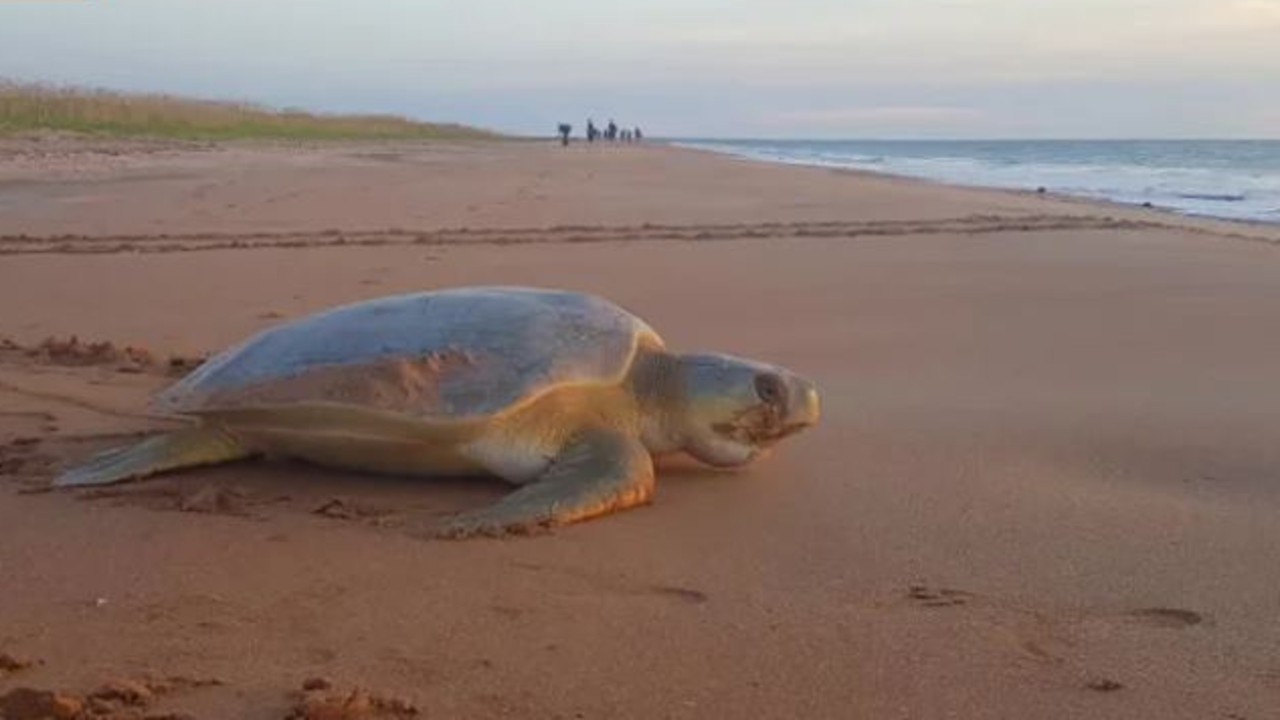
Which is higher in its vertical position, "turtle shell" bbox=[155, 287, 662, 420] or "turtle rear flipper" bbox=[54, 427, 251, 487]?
"turtle shell" bbox=[155, 287, 662, 420]

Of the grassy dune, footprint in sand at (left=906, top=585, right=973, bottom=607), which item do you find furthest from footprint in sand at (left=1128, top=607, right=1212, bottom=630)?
the grassy dune

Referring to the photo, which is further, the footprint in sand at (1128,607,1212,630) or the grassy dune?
the grassy dune

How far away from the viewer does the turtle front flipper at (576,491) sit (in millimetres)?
3285

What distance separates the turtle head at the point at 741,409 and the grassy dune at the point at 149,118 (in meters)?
27.5

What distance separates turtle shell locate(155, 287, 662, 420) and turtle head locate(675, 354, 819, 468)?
0.74ft

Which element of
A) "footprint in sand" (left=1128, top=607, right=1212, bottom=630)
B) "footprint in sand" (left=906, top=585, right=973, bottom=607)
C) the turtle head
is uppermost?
the turtle head

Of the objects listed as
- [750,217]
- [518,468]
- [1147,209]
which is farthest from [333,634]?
[1147,209]

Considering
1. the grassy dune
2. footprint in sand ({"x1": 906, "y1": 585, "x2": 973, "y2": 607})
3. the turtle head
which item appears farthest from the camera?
the grassy dune

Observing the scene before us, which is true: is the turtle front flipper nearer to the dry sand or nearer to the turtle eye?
the dry sand

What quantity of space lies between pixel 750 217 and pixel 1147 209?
5.99 meters

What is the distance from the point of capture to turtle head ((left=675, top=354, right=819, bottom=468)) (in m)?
3.92

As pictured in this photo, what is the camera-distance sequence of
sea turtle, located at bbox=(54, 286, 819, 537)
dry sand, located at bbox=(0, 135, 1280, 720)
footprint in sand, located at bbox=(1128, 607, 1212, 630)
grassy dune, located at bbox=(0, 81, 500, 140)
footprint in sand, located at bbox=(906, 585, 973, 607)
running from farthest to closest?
grassy dune, located at bbox=(0, 81, 500, 140), sea turtle, located at bbox=(54, 286, 819, 537), footprint in sand, located at bbox=(906, 585, 973, 607), footprint in sand, located at bbox=(1128, 607, 1212, 630), dry sand, located at bbox=(0, 135, 1280, 720)

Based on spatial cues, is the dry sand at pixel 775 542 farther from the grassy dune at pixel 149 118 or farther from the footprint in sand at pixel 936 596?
the grassy dune at pixel 149 118

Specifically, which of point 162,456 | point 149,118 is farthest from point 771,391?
point 149,118
